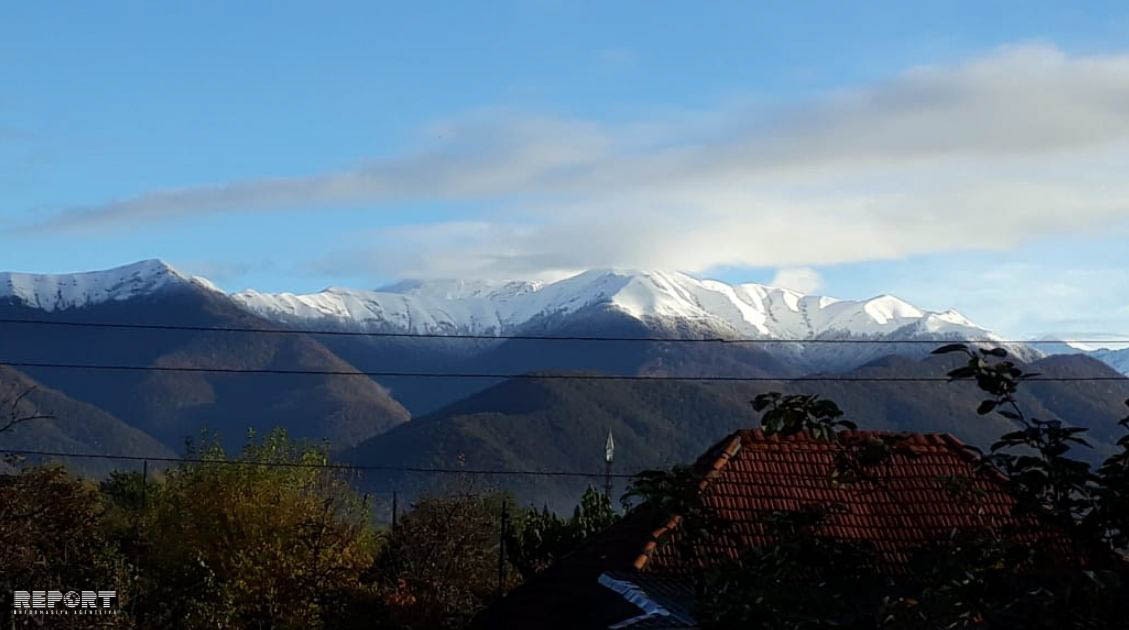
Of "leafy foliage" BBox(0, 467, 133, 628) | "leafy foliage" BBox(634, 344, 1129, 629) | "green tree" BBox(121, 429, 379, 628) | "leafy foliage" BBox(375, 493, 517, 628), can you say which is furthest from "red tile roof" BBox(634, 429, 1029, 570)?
"leafy foliage" BBox(634, 344, 1129, 629)

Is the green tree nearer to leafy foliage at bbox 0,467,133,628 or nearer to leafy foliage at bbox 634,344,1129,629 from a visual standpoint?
leafy foliage at bbox 0,467,133,628

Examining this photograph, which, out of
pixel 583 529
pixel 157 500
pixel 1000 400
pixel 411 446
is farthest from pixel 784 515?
pixel 411 446

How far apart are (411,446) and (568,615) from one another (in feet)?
558

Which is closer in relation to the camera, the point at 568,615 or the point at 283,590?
the point at 568,615

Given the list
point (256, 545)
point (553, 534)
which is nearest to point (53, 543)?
point (256, 545)

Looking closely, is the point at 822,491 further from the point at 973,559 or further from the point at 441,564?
the point at 973,559

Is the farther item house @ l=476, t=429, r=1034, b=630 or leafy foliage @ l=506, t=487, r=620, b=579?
leafy foliage @ l=506, t=487, r=620, b=579

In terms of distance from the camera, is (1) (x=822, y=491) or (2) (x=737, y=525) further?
(1) (x=822, y=491)

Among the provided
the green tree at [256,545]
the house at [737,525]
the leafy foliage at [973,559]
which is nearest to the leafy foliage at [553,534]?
the green tree at [256,545]

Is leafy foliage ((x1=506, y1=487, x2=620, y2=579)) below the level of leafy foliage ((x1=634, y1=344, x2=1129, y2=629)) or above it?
below

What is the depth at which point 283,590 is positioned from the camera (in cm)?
3191

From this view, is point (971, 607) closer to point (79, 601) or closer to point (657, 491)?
point (657, 491)

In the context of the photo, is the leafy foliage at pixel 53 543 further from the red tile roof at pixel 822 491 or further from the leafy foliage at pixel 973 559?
the leafy foliage at pixel 973 559

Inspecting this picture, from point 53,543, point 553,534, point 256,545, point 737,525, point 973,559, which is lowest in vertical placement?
point 553,534
